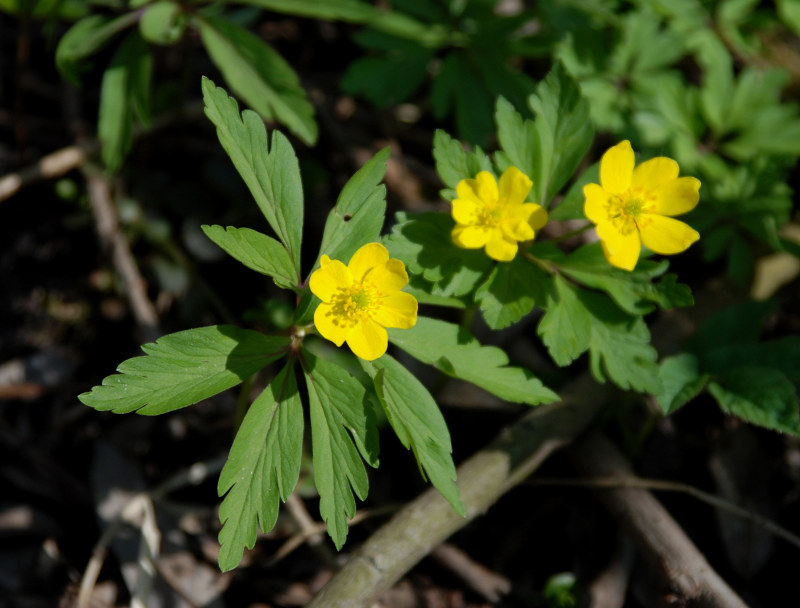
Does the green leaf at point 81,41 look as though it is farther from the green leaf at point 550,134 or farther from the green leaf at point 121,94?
the green leaf at point 550,134

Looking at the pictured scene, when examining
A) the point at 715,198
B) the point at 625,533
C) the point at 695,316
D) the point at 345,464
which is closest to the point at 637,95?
the point at 715,198

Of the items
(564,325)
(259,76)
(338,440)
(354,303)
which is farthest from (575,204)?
(259,76)

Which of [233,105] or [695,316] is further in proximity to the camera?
[695,316]

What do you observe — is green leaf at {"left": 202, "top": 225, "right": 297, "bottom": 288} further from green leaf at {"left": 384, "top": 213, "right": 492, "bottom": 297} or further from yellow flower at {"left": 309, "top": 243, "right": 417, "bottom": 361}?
green leaf at {"left": 384, "top": 213, "right": 492, "bottom": 297}

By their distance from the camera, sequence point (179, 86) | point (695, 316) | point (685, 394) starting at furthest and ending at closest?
point (179, 86)
point (695, 316)
point (685, 394)

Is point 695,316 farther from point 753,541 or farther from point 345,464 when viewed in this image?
point 345,464

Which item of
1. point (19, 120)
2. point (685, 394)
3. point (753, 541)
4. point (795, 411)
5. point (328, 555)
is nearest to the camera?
point (795, 411)

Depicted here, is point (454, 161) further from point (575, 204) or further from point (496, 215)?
point (575, 204)
